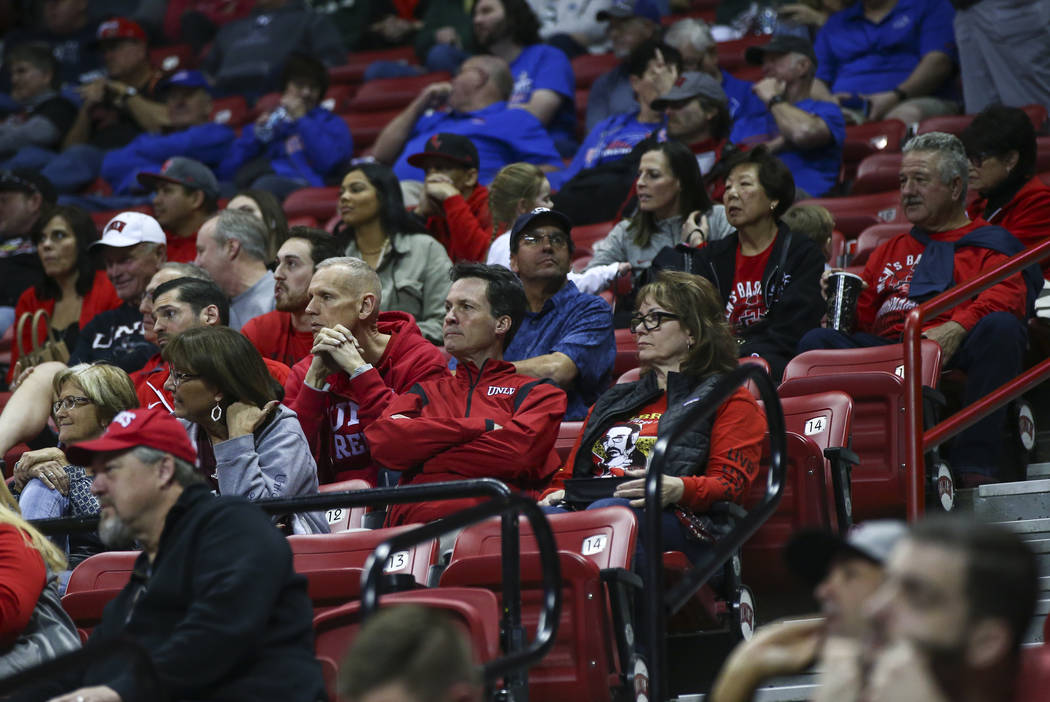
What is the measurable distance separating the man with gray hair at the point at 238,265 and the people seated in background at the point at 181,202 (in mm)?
1231

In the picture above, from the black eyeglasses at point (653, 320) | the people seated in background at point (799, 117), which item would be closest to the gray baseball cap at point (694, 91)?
the people seated in background at point (799, 117)

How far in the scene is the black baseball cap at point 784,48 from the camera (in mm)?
7793

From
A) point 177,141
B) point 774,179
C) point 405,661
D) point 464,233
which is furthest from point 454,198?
point 405,661

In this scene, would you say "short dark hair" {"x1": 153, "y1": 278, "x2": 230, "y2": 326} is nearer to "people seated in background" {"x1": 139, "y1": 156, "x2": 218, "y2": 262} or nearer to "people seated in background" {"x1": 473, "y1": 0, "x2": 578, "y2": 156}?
"people seated in background" {"x1": 139, "y1": 156, "x2": 218, "y2": 262}

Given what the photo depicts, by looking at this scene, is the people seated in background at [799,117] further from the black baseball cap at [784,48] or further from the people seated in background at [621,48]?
the people seated in background at [621,48]

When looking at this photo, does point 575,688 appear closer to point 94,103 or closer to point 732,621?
point 732,621

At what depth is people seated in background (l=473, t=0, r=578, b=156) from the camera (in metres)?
9.04

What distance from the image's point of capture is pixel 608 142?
8055mm

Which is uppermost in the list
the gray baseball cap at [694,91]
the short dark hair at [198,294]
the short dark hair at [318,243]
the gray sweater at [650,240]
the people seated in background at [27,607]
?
the gray baseball cap at [694,91]

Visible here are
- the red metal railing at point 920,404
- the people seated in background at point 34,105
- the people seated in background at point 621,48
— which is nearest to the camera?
the red metal railing at point 920,404

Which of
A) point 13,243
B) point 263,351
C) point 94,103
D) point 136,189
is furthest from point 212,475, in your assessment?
point 94,103

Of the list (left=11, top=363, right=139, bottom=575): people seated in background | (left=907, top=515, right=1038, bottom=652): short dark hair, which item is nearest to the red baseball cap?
(left=11, top=363, right=139, bottom=575): people seated in background

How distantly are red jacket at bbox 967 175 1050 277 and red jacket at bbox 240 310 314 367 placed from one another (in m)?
2.76

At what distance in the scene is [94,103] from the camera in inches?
427
